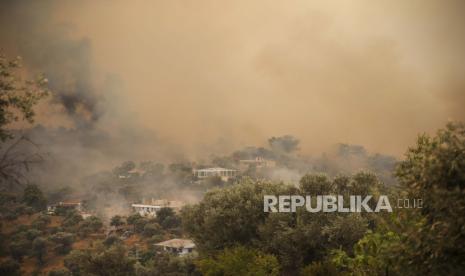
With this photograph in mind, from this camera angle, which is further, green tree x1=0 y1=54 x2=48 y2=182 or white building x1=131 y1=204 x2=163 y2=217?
white building x1=131 y1=204 x2=163 y2=217

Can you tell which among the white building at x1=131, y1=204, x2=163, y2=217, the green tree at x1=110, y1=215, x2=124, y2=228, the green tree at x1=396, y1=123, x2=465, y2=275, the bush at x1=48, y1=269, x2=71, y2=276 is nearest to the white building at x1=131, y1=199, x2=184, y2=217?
the white building at x1=131, y1=204, x2=163, y2=217

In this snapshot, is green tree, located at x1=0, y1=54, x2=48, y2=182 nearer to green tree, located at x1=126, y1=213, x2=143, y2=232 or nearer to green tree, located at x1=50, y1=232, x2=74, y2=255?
green tree, located at x1=50, y1=232, x2=74, y2=255

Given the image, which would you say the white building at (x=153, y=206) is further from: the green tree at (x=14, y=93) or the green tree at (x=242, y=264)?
the green tree at (x=14, y=93)

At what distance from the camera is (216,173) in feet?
222

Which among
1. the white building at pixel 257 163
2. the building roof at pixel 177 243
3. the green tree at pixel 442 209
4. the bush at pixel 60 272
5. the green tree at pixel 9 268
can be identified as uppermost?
the white building at pixel 257 163

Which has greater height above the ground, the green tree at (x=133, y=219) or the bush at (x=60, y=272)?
the green tree at (x=133, y=219)

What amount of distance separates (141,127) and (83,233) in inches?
1154

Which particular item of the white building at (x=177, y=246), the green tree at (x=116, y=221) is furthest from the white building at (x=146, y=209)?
the white building at (x=177, y=246)

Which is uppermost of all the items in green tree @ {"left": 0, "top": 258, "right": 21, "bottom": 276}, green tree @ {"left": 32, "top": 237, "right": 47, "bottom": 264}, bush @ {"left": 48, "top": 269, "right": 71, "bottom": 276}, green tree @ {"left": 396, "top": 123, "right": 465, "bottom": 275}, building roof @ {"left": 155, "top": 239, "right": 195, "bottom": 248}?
green tree @ {"left": 396, "top": 123, "right": 465, "bottom": 275}

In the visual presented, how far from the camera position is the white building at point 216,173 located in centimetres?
6775

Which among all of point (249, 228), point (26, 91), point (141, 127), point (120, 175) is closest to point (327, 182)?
point (249, 228)

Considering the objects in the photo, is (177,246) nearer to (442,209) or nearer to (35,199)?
(35,199)

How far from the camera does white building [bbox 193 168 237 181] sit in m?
→ 67.8

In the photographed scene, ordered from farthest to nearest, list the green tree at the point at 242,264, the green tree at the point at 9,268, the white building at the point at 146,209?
1. the white building at the point at 146,209
2. the green tree at the point at 9,268
3. the green tree at the point at 242,264
